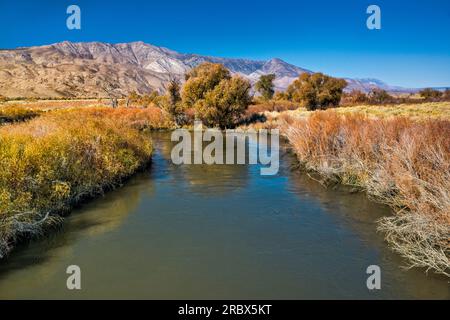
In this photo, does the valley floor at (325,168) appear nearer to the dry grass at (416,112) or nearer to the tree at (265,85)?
the dry grass at (416,112)

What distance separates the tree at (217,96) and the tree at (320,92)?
15465mm

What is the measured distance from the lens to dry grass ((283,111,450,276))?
792 cm

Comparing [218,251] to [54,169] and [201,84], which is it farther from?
[201,84]

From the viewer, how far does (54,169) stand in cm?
1153

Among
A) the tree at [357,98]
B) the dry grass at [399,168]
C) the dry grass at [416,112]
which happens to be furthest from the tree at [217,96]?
the tree at [357,98]

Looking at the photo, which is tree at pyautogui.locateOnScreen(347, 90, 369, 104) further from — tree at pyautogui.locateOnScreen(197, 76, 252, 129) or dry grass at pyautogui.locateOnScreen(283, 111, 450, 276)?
dry grass at pyautogui.locateOnScreen(283, 111, 450, 276)

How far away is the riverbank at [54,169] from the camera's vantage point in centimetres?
907

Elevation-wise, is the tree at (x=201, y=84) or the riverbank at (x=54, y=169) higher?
the tree at (x=201, y=84)

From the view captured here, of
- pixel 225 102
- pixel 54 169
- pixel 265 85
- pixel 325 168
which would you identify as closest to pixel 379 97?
pixel 265 85

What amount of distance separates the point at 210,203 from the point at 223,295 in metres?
6.26

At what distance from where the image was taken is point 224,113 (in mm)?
41438

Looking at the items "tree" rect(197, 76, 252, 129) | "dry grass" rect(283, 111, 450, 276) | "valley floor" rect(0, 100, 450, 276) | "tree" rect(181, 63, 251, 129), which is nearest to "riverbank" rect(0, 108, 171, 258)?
"valley floor" rect(0, 100, 450, 276)
